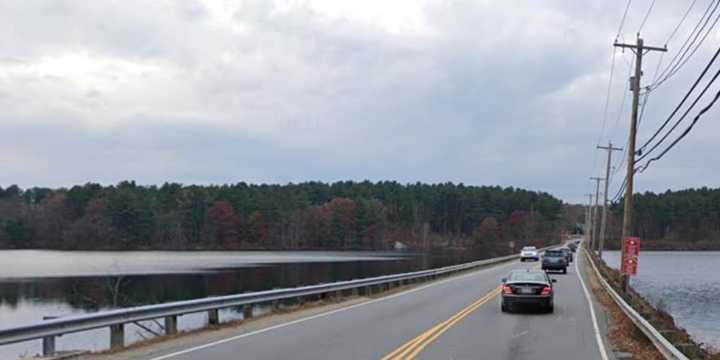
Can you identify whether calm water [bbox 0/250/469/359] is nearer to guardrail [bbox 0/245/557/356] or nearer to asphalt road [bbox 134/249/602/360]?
guardrail [bbox 0/245/557/356]

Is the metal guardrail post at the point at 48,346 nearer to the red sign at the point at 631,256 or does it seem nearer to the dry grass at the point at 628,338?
the dry grass at the point at 628,338

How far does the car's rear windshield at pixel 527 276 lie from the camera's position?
76.3 feet

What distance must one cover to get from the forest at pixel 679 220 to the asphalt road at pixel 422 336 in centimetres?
15903

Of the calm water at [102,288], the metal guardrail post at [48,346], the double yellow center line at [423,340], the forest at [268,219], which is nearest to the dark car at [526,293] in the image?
the double yellow center line at [423,340]

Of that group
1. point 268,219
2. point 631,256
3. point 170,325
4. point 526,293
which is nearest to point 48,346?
point 170,325

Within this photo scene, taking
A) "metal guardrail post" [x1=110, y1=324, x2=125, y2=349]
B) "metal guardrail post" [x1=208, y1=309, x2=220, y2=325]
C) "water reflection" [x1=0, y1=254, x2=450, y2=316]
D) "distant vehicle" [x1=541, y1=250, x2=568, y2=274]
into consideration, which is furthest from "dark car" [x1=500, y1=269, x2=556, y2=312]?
"distant vehicle" [x1=541, y1=250, x2=568, y2=274]

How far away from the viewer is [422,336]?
16.6 m

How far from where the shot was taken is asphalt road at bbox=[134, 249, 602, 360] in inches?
551

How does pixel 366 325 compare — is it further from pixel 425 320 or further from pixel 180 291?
pixel 180 291

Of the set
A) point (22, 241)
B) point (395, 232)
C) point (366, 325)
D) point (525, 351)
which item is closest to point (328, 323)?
point (366, 325)

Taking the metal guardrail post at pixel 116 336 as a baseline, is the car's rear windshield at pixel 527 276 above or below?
above

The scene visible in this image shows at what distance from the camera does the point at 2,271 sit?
7312 centimetres

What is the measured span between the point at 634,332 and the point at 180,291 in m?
38.5

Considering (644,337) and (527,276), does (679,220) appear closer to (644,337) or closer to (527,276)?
(527,276)
